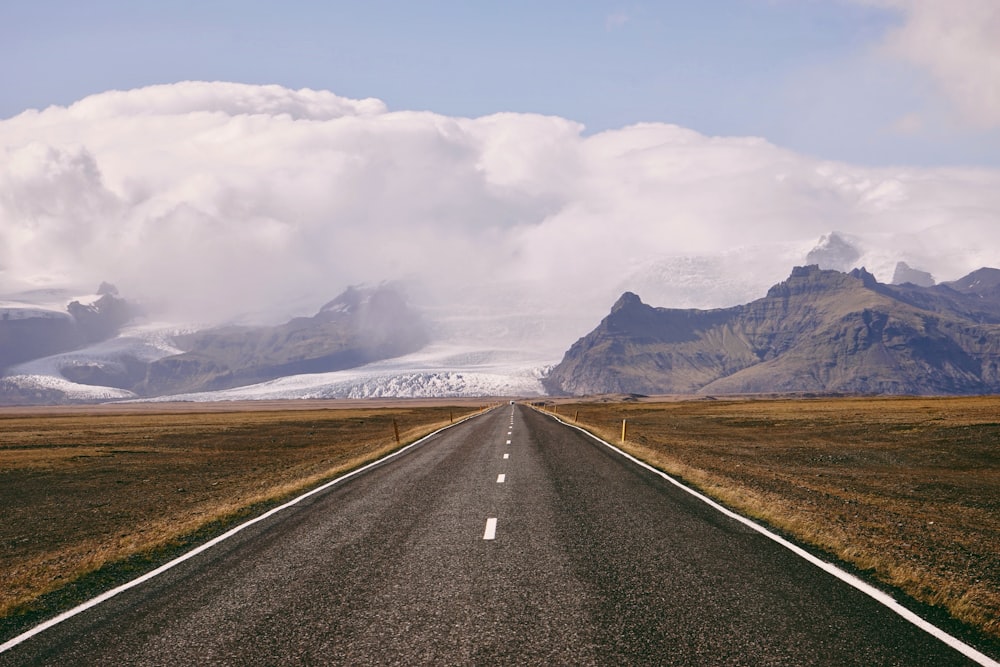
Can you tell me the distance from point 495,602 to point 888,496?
51.5ft

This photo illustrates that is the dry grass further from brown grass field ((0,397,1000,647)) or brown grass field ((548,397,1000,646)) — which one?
brown grass field ((548,397,1000,646))

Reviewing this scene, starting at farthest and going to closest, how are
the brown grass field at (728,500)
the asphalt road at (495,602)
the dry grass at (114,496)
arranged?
1. the dry grass at (114,496)
2. the brown grass field at (728,500)
3. the asphalt road at (495,602)

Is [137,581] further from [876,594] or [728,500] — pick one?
[728,500]

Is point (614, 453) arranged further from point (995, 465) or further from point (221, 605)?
point (221, 605)

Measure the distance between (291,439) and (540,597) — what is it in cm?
5070

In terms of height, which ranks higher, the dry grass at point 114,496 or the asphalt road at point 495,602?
the asphalt road at point 495,602

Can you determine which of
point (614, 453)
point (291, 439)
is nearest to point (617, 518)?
point (614, 453)

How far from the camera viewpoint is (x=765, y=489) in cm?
1894

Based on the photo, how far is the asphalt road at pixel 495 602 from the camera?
6594 mm

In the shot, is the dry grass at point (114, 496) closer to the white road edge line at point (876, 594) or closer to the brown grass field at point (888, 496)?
the white road edge line at point (876, 594)

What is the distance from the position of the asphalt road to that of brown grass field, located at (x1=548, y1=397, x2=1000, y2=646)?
1089 mm

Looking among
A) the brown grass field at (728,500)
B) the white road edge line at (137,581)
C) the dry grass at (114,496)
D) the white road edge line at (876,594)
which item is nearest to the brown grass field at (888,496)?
the brown grass field at (728,500)

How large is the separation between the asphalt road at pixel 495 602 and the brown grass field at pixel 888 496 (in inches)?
42.9

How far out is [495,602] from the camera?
317 inches
